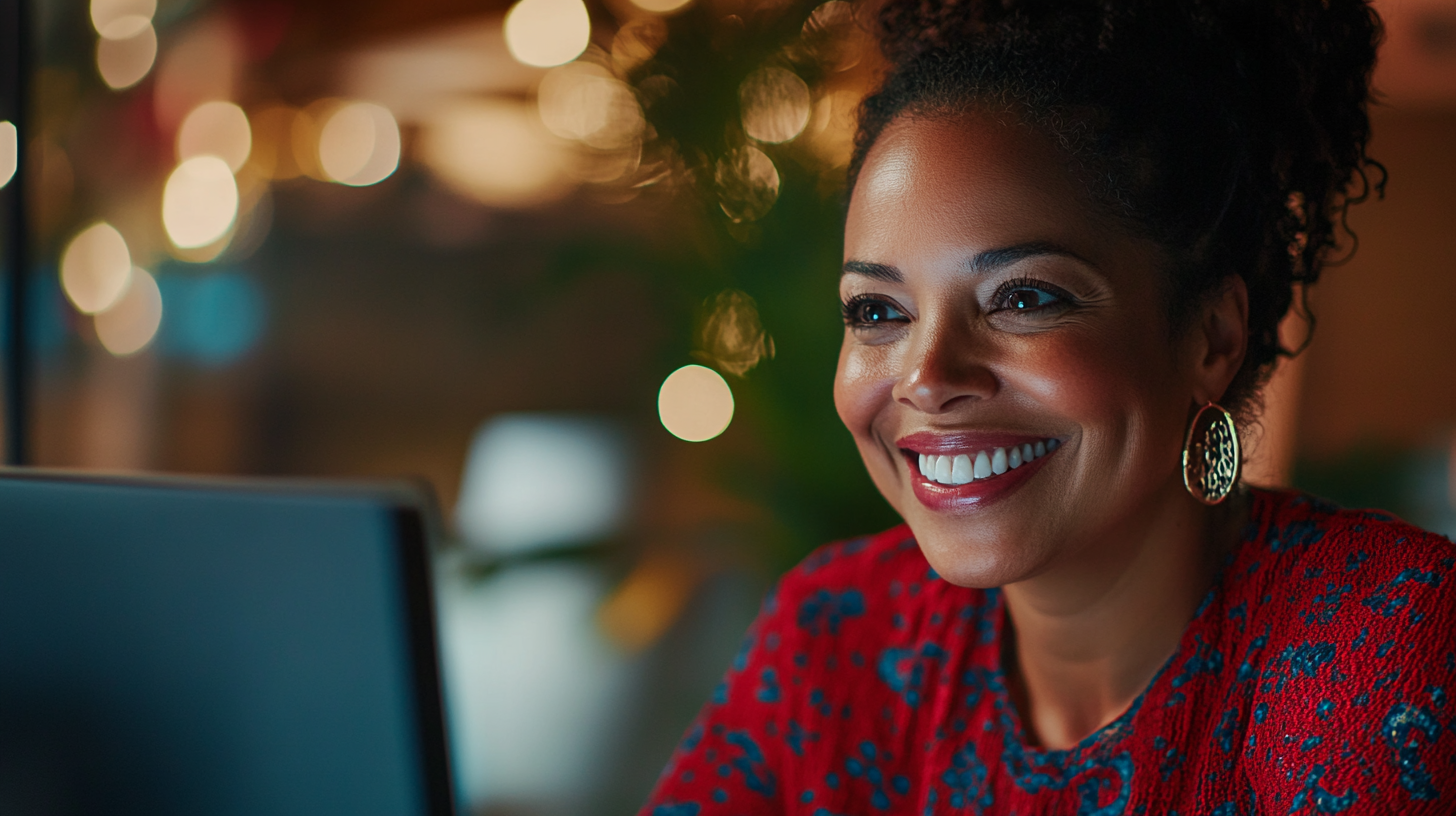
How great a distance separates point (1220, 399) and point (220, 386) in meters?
3.45

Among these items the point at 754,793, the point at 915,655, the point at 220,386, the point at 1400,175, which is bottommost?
the point at 754,793

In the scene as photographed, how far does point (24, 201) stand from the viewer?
5.97ft

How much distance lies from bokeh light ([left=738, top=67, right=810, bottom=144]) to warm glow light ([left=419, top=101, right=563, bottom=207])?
197cm

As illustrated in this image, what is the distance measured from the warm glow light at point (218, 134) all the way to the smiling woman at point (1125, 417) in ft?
9.25

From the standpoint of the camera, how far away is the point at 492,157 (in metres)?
3.95

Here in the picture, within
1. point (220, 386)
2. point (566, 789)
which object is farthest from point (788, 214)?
point (220, 386)

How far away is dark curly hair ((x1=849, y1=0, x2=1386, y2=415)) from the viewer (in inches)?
39.0

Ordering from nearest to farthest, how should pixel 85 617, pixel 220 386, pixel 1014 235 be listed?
pixel 85 617, pixel 1014 235, pixel 220 386

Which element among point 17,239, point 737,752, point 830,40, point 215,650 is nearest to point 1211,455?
point 737,752

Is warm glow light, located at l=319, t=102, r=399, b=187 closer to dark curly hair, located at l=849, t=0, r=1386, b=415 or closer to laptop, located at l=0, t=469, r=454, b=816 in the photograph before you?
dark curly hair, located at l=849, t=0, r=1386, b=415

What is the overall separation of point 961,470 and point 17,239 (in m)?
1.67

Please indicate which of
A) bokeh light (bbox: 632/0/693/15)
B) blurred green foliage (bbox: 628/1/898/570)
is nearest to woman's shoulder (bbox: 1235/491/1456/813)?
blurred green foliage (bbox: 628/1/898/570)

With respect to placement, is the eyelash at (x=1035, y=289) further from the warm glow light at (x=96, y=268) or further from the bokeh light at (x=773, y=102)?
the warm glow light at (x=96, y=268)

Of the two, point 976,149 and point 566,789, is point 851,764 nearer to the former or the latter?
point 976,149
